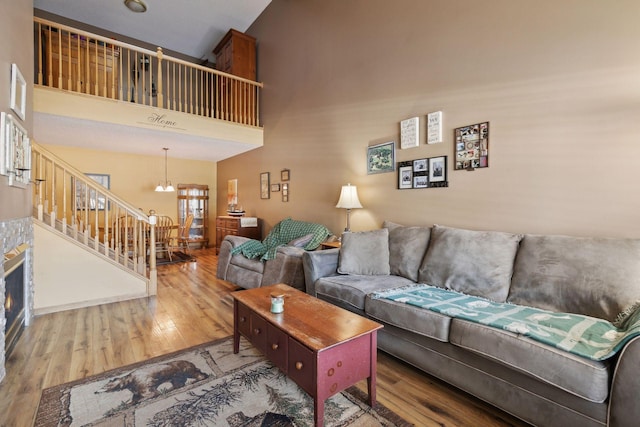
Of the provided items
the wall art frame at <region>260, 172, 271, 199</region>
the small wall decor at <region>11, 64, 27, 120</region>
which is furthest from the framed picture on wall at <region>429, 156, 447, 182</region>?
the small wall decor at <region>11, 64, 27, 120</region>

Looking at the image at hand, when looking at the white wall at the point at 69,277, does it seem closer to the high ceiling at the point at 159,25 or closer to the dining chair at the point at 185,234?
the high ceiling at the point at 159,25

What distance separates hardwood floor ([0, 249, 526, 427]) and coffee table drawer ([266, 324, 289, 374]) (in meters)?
0.59

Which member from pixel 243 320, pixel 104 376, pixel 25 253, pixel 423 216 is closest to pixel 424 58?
pixel 423 216

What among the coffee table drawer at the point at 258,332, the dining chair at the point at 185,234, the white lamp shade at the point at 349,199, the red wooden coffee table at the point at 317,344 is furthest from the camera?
the dining chair at the point at 185,234

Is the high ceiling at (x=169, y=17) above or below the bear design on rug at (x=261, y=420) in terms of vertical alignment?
above

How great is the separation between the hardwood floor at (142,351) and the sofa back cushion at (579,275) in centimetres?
76

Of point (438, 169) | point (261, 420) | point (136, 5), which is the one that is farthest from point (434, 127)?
point (136, 5)

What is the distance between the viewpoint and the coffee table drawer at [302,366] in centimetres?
140

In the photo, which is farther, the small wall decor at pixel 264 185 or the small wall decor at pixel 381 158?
the small wall decor at pixel 264 185

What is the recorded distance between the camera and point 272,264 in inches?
130

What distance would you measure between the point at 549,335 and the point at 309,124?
3.84 m

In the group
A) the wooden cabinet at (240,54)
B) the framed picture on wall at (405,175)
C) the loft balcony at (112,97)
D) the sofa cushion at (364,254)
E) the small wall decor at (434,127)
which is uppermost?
the wooden cabinet at (240,54)

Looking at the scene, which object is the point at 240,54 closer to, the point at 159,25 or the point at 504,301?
the point at 159,25

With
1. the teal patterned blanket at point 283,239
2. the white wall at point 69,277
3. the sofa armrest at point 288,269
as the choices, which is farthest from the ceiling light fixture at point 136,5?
the sofa armrest at point 288,269
